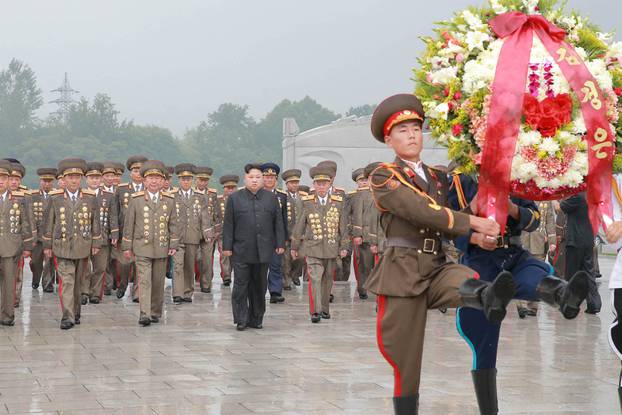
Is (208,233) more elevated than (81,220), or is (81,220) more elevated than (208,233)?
(81,220)

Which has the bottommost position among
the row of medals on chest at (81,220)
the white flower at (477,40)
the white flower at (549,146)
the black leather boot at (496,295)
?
the black leather boot at (496,295)

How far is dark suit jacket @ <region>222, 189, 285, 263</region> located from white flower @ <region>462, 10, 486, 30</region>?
6.70 meters

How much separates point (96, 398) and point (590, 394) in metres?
3.71

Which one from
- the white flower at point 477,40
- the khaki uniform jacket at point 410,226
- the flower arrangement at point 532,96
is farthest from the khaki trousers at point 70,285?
the white flower at point 477,40

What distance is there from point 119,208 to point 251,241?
382 centimetres

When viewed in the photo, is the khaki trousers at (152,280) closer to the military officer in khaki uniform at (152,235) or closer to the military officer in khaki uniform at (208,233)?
the military officer in khaki uniform at (152,235)

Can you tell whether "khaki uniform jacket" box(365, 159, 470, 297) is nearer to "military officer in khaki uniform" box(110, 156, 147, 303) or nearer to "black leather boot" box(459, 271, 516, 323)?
"black leather boot" box(459, 271, 516, 323)

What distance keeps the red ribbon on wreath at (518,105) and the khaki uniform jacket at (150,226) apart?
7426 mm

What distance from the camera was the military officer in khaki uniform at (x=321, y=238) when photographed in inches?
527

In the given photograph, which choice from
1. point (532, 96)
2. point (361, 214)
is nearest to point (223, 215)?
point (361, 214)

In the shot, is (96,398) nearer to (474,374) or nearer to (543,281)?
(474,374)

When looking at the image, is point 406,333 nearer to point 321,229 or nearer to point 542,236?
point 321,229

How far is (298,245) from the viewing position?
1437cm

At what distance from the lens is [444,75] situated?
600 centimetres
